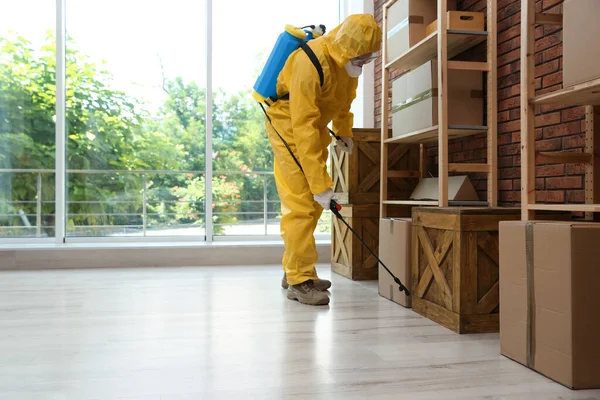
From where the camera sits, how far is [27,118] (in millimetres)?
4352

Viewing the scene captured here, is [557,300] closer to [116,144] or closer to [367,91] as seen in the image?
[367,91]

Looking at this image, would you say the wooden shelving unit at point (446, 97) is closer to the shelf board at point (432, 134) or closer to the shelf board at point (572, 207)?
the shelf board at point (432, 134)

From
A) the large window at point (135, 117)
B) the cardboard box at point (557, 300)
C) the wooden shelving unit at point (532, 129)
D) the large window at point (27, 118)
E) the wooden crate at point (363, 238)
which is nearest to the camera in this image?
the cardboard box at point (557, 300)

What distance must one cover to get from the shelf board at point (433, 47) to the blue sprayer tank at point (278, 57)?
61 centimetres

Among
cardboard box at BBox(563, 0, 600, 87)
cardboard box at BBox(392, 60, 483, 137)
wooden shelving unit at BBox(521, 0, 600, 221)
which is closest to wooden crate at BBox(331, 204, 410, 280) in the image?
cardboard box at BBox(392, 60, 483, 137)

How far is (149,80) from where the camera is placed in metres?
4.57

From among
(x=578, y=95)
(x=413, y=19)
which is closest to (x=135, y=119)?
(x=413, y=19)

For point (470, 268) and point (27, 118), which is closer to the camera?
point (470, 268)

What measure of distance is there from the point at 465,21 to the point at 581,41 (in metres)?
1.08

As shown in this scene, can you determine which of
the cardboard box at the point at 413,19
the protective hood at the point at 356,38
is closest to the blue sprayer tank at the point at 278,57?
the protective hood at the point at 356,38

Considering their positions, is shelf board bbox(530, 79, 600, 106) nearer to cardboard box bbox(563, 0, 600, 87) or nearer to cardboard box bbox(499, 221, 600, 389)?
cardboard box bbox(563, 0, 600, 87)

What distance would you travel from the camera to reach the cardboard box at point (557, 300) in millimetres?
1521

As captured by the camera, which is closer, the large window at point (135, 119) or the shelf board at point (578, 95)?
the shelf board at point (578, 95)

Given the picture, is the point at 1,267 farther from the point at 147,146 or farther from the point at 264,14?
the point at 264,14
